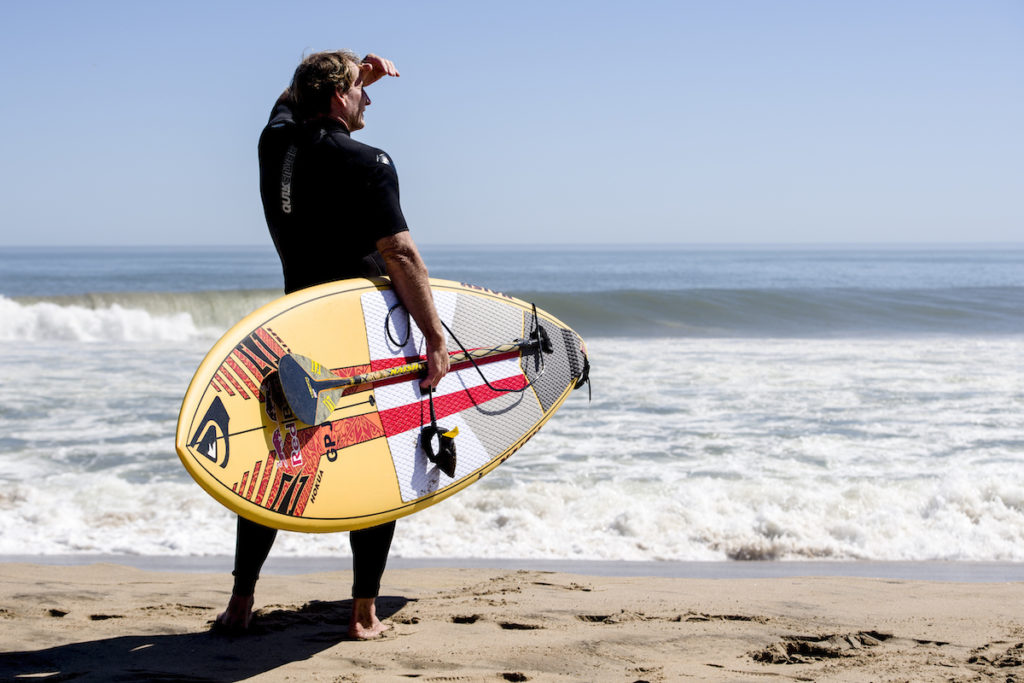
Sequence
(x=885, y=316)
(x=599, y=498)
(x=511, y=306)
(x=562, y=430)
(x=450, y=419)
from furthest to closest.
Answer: (x=885, y=316)
(x=562, y=430)
(x=599, y=498)
(x=511, y=306)
(x=450, y=419)

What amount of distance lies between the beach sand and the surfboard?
1.37 feet

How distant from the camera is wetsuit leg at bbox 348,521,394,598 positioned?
2346mm

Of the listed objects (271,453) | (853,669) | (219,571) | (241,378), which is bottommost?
(219,571)

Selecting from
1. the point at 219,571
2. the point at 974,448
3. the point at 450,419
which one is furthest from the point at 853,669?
the point at 974,448

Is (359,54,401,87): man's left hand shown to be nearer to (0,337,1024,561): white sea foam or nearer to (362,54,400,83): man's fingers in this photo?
(362,54,400,83): man's fingers

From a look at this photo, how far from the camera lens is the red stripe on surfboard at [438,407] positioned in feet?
Result: 8.01

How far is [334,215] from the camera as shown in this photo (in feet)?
7.10

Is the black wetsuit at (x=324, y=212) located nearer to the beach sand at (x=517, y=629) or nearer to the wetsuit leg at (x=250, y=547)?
the wetsuit leg at (x=250, y=547)

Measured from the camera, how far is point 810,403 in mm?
6934

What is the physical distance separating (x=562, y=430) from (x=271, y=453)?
13.0 feet

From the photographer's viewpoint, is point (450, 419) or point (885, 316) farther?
point (885, 316)

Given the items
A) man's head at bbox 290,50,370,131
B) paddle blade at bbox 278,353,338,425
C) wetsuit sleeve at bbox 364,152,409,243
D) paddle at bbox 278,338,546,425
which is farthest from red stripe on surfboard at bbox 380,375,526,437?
man's head at bbox 290,50,370,131

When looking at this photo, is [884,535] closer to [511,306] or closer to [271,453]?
[511,306]

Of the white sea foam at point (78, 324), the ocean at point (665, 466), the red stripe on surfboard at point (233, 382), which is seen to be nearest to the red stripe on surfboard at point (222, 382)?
the red stripe on surfboard at point (233, 382)
